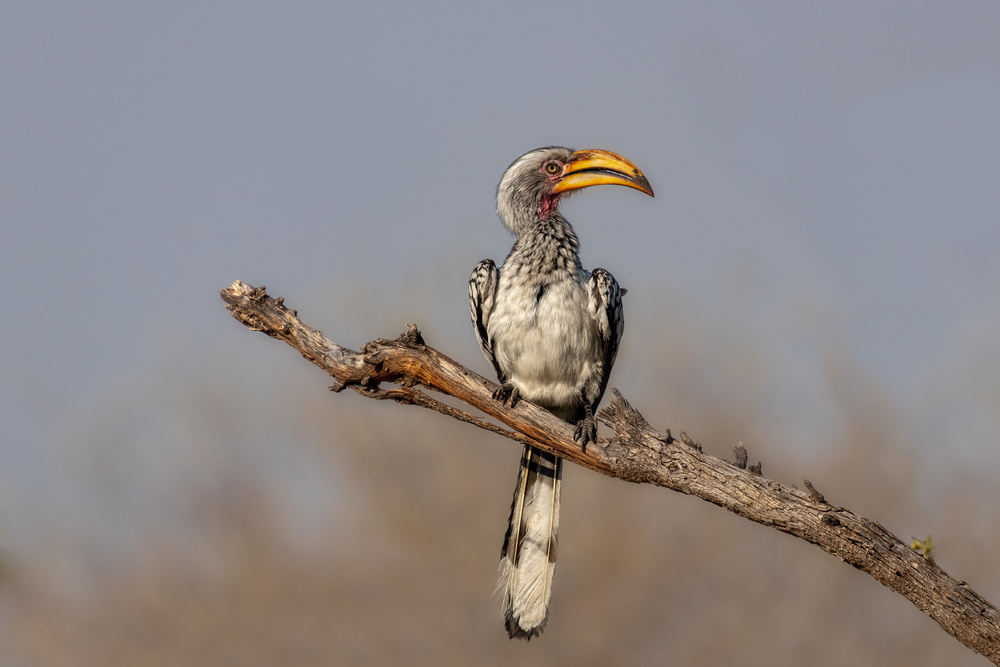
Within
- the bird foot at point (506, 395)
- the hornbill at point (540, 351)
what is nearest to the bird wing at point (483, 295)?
the hornbill at point (540, 351)

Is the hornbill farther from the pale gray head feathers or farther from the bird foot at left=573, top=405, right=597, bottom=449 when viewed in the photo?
the bird foot at left=573, top=405, right=597, bottom=449

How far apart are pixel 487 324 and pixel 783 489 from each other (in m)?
1.86

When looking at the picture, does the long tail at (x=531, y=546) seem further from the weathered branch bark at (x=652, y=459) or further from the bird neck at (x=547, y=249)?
the bird neck at (x=547, y=249)

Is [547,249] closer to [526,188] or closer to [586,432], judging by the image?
[526,188]

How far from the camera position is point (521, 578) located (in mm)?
4656

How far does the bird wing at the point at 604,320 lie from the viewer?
4.69 metres

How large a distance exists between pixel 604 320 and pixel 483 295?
2.27ft

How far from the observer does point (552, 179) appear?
5422mm

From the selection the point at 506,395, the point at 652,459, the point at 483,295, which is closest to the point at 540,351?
the point at 506,395

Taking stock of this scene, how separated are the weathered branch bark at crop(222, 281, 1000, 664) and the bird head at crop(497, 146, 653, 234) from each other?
4.53 ft

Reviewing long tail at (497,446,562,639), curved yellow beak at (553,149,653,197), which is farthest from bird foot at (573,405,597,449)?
curved yellow beak at (553,149,653,197)

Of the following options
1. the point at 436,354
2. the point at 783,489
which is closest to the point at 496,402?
the point at 436,354

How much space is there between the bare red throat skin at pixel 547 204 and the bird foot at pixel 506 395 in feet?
4.17

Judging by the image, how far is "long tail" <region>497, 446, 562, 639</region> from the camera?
4.60m
